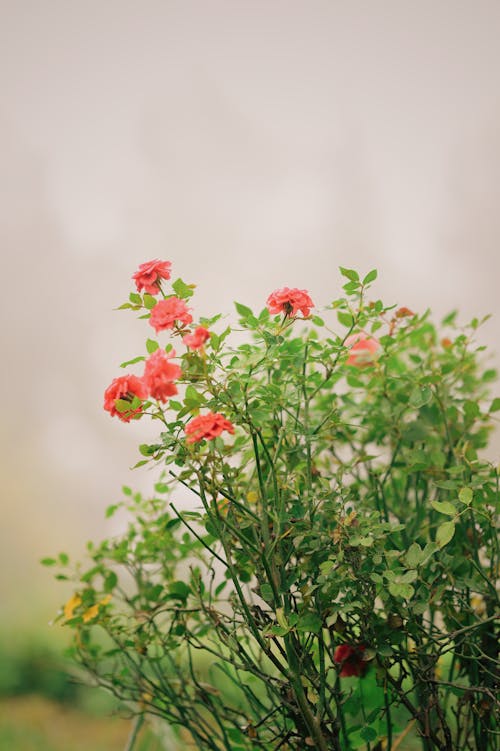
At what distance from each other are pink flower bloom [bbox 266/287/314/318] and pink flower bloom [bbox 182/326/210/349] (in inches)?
4.4

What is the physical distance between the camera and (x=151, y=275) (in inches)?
36.3

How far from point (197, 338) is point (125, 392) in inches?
4.8

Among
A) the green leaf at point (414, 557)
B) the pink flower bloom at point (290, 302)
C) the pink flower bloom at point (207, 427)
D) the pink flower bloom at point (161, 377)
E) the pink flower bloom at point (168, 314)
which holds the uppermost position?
the pink flower bloom at point (290, 302)

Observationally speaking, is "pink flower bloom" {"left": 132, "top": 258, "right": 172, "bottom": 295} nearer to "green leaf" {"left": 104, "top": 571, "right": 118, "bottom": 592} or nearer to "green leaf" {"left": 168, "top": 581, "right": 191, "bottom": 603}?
"green leaf" {"left": 168, "top": 581, "right": 191, "bottom": 603}

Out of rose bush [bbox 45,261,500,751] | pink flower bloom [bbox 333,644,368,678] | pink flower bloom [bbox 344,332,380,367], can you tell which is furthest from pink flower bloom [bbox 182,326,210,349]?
pink flower bloom [bbox 333,644,368,678]

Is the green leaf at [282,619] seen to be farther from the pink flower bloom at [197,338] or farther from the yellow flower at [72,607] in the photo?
the yellow flower at [72,607]

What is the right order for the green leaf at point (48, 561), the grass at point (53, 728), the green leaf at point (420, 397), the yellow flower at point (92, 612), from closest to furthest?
1. the green leaf at point (420, 397)
2. the yellow flower at point (92, 612)
3. the green leaf at point (48, 561)
4. the grass at point (53, 728)

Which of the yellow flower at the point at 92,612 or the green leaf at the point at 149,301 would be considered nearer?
the green leaf at the point at 149,301

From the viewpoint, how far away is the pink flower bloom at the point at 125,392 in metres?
0.86

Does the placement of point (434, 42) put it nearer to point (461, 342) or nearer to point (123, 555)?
point (461, 342)

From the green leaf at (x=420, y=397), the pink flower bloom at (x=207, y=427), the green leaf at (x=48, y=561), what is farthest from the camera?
the green leaf at (x=48, y=561)

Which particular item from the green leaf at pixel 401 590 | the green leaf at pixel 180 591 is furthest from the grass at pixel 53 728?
the green leaf at pixel 401 590

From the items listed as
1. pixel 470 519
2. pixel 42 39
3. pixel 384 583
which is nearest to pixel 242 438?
pixel 384 583

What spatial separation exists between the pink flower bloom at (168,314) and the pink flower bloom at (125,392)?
76 mm
